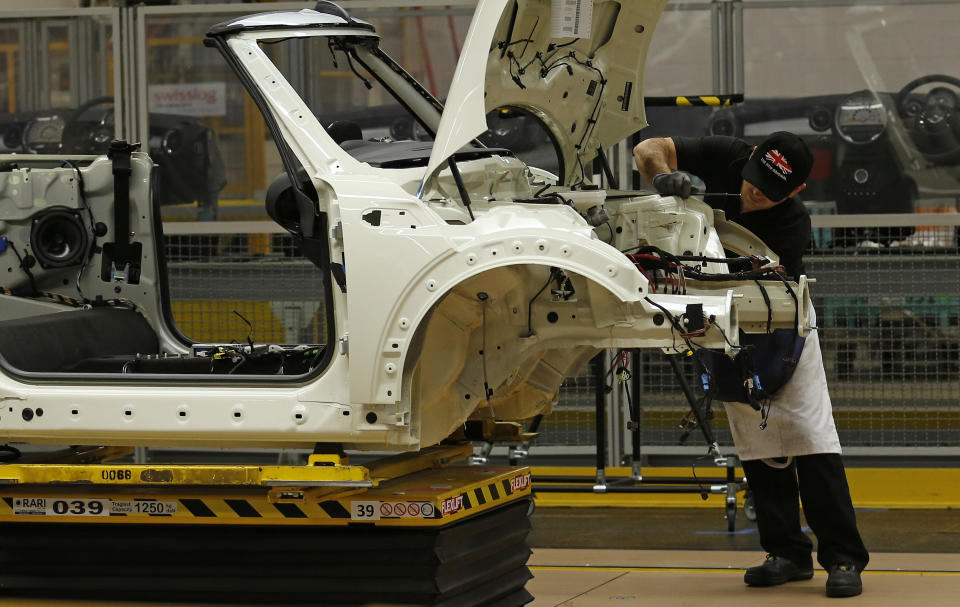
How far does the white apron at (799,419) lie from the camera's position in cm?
645

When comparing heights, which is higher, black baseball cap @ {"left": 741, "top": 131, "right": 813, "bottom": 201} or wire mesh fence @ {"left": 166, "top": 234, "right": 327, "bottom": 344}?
black baseball cap @ {"left": 741, "top": 131, "right": 813, "bottom": 201}

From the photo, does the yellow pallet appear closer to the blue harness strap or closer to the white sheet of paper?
the blue harness strap

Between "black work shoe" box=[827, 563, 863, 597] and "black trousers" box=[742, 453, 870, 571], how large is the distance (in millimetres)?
33

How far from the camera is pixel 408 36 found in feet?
31.2

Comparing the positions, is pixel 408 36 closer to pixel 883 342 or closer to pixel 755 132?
pixel 755 132

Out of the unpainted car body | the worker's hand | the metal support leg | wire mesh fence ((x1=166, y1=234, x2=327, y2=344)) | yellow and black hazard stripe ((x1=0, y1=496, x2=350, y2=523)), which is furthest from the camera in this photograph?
wire mesh fence ((x1=166, y1=234, x2=327, y2=344))

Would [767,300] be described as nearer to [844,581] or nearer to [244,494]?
[844,581]

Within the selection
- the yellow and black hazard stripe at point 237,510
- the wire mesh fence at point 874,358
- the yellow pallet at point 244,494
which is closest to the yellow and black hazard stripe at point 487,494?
the yellow pallet at point 244,494

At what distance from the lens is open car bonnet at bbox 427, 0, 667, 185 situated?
5000mm

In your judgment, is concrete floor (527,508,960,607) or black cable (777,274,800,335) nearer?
black cable (777,274,800,335)

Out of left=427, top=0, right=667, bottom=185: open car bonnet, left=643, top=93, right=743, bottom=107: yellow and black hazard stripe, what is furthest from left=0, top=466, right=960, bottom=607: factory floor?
left=643, top=93, right=743, bottom=107: yellow and black hazard stripe

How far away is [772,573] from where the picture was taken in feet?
21.7

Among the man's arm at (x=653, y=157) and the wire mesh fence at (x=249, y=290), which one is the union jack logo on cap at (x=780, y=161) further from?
the wire mesh fence at (x=249, y=290)

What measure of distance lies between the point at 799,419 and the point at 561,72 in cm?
193
